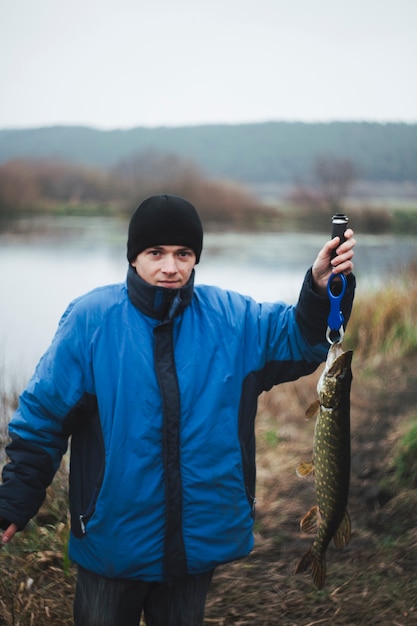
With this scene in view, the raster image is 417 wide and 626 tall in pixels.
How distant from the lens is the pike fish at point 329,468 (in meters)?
2.16

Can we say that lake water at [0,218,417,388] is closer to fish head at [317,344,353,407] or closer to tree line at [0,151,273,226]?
tree line at [0,151,273,226]

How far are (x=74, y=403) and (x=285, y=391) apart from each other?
5203 mm

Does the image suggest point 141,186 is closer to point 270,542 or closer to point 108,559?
point 270,542

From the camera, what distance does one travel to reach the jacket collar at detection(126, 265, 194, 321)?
7.19ft

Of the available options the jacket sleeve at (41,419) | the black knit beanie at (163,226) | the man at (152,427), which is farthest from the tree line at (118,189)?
the jacket sleeve at (41,419)

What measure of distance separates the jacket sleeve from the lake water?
28.8ft

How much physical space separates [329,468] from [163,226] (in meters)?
0.97

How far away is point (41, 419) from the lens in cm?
216

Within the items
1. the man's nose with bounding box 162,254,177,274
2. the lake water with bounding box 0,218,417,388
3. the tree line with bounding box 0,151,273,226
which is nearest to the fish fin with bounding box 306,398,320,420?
the man's nose with bounding box 162,254,177,274

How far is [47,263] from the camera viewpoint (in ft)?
90.8

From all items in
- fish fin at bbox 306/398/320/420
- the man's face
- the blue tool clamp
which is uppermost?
the man's face

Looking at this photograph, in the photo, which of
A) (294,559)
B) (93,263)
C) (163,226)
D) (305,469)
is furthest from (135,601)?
(93,263)

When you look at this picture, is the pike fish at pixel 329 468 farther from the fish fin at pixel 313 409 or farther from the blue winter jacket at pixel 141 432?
the blue winter jacket at pixel 141 432

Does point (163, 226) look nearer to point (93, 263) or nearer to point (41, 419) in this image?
point (41, 419)
